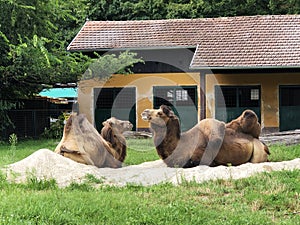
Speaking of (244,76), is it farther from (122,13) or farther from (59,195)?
(59,195)

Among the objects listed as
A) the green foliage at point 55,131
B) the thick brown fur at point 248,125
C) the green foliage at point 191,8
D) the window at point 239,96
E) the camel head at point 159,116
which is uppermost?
the green foliage at point 191,8

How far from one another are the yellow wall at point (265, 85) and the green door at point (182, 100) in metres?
0.78

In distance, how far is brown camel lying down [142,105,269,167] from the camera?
10.3 meters

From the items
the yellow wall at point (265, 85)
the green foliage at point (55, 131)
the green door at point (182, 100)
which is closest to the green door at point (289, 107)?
the yellow wall at point (265, 85)

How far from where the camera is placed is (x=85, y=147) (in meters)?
10.4

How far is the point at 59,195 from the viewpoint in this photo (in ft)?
22.8

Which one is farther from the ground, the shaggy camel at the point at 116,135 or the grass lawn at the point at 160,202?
the shaggy camel at the point at 116,135

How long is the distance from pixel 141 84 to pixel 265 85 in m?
5.71

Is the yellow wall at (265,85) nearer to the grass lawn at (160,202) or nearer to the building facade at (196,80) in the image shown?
the building facade at (196,80)

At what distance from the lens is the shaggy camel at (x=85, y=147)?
10.2m

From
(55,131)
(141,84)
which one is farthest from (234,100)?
(55,131)

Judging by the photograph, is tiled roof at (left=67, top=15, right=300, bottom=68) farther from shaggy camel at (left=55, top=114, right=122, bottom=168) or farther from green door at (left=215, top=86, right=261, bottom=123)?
shaggy camel at (left=55, top=114, right=122, bottom=168)

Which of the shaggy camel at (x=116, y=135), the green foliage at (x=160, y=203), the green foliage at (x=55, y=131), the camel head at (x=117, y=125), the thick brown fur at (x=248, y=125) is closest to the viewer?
the green foliage at (x=160, y=203)

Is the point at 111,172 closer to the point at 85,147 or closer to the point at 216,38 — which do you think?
the point at 85,147
